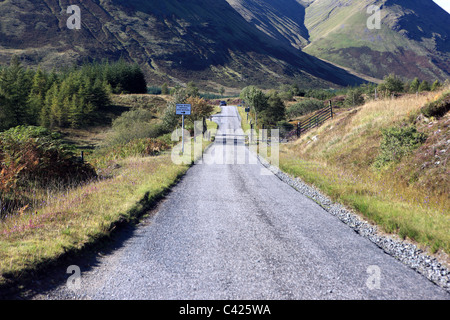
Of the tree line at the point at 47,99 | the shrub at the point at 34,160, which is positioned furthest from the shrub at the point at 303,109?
the shrub at the point at 34,160

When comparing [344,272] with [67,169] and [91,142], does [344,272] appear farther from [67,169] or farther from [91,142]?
[91,142]

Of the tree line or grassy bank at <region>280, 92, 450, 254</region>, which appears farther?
the tree line

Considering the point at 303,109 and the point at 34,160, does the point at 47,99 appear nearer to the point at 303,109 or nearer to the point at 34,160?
the point at 303,109

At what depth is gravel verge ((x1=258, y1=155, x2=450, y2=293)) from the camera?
4.86m

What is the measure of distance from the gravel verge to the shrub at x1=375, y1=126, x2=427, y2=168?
3534 millimetres

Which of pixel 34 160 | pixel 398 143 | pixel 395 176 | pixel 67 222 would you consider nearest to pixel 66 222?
pixel 67 222

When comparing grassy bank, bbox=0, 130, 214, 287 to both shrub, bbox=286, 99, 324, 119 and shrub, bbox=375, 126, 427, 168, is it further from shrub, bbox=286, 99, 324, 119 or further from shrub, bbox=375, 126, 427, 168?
shrub, bbox=286, 99, 324, 119

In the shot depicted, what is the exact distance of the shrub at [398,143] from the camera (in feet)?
37.1

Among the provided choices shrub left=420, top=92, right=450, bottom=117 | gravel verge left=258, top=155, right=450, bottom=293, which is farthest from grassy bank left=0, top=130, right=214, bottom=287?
shrub left=420, top=92, right=450, bottom=117

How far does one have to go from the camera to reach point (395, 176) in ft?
34.3

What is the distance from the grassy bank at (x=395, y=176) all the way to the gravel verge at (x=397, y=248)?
0.23m

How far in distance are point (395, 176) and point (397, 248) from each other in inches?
206

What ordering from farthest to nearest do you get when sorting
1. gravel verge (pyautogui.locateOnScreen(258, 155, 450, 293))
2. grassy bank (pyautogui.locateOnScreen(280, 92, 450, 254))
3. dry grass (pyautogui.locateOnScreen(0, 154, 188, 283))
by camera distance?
grassy bank (pyautogui.locateOnScreen(280, 92, 450, 254)) < gravel verge (pyautogui.locateOnScreen(258, 155, 450, 293)) < dry grass (pyautogui.locateOnScreen(0, 154, 188, 283))
